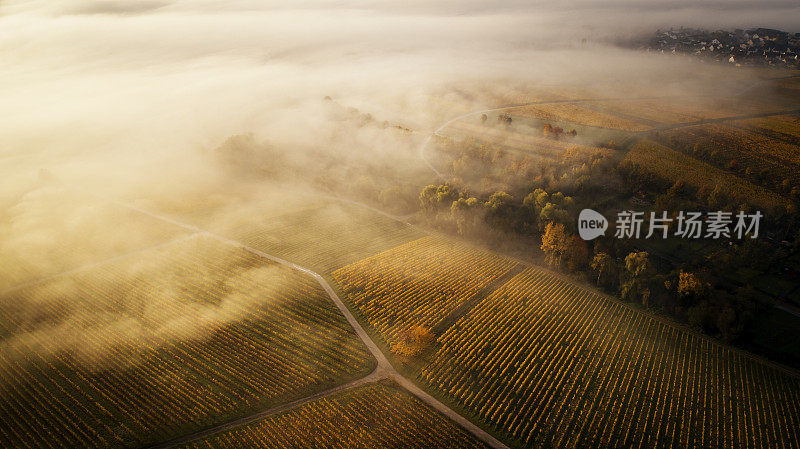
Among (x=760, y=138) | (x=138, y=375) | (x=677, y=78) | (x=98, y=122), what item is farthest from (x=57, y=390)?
(x=677, y=78)

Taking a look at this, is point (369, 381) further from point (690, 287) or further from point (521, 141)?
point (521, 141)

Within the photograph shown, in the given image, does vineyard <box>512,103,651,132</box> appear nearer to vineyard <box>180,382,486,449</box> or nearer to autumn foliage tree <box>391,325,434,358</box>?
autumn foliage tree <box>391,325,434,358</box>

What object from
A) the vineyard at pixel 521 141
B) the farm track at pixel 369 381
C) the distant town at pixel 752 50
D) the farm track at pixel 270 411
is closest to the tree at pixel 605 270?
the farm track at pixel 369 381

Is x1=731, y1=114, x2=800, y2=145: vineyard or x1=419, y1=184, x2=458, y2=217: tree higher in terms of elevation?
x1=731, y1=114, x2=800, y2=145: vineyard

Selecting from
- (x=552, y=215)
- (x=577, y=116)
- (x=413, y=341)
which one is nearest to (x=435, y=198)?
(x=552, y=215)

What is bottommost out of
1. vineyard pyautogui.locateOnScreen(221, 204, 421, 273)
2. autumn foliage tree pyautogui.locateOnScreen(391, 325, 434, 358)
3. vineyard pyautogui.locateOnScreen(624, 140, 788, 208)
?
autumn foliage tree pyautogui.locateOnScreen(391, 325, 434, 358)

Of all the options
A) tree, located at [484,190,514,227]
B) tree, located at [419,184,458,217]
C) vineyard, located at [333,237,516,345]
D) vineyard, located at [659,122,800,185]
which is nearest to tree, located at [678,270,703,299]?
vineyard, located at [333,237,516,345]

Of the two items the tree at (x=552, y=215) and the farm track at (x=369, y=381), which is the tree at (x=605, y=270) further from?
the farm track at (x=369, y=381)

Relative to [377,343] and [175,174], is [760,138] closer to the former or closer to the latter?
[377,343]
